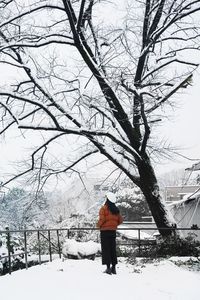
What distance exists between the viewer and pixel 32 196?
15547 mm

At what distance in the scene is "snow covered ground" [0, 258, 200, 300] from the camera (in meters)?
6.30

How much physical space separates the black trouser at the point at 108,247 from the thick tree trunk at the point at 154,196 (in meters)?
5.44

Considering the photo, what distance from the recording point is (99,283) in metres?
7.16

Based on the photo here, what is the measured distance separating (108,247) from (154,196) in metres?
5.62

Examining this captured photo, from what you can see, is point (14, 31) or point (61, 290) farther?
point (14, 31)

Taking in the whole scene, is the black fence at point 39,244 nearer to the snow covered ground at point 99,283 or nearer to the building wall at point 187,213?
the building wall at point 187,213

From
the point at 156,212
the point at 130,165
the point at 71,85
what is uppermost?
the point at 71,85

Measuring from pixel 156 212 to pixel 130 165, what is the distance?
210 cm

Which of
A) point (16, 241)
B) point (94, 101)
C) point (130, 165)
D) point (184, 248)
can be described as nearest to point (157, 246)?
point (184, 248)

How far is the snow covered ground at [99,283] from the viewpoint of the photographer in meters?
6.30

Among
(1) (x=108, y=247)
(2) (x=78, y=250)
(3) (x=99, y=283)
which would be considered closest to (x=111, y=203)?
(1) (x=108, y=247)

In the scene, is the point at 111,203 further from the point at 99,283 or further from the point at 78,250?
the point at 78,250

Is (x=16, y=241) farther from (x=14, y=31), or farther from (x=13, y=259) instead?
(x=14, y=31)

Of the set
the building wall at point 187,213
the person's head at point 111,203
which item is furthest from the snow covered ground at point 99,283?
the building wall at point 187,213
